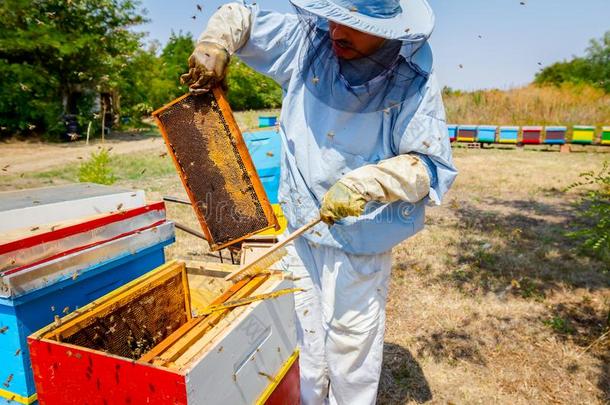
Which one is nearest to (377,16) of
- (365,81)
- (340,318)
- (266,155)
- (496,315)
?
(365,81)

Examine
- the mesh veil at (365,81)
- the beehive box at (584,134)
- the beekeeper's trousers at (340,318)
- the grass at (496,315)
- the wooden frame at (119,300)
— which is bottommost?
the grass at (496,315)

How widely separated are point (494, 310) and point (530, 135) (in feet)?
39.7

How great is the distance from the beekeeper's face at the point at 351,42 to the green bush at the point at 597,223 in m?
1.66

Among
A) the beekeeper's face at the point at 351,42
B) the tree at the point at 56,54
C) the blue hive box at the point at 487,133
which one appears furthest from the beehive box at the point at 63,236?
the blue hive box at the point at 487,133

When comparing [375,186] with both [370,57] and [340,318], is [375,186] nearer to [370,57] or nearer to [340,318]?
[370,57]

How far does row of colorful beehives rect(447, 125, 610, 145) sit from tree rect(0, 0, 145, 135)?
11944mm

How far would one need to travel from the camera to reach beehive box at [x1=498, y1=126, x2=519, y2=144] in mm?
13523

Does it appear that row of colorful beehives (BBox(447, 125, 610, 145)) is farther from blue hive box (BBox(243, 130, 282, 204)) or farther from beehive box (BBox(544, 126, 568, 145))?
blue hive box (BBox(243, 130, 282, 204))

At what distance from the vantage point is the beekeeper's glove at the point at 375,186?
1.65 m

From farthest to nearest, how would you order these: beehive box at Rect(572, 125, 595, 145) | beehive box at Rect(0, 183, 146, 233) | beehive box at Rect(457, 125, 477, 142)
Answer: beehive box at Rect(457, 125, 477, 142)
beehive box at Rect(572, 125, 595, 145)
beehive box at Rect(0, 183, 146, 233)

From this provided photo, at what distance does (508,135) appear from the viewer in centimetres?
1368

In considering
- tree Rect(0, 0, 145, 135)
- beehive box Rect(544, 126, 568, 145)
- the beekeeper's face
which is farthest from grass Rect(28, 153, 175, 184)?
beehive box Rect(544, 126, 568, 145)

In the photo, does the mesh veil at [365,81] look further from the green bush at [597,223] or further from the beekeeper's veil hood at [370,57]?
the green bush at [597,223]

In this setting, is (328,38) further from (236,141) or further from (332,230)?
(332,230)
